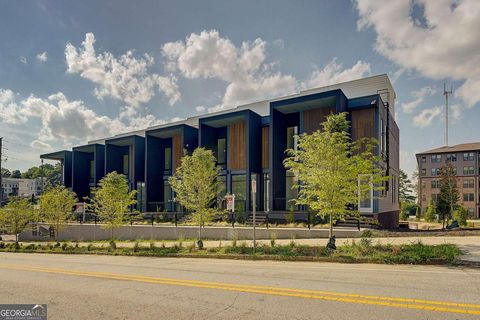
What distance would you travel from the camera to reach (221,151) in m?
35.3

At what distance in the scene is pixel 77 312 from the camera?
6.59m

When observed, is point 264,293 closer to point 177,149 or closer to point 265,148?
point 265,148

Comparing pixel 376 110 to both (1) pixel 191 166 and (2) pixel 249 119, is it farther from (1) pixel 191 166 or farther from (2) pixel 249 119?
(1) pixel 191 166

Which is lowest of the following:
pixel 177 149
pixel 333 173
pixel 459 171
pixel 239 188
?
pixel 239 188

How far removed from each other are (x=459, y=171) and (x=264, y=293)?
258 feet

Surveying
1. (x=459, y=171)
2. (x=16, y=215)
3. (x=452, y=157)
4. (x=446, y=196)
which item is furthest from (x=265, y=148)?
(x=452, y=157)

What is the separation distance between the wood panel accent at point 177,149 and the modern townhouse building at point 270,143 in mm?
126

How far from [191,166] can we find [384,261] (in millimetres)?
12348

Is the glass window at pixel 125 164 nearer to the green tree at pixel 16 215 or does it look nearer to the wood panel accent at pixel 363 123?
the green tree at pixel 16 215

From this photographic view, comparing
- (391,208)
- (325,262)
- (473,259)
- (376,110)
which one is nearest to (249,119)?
(376,110)

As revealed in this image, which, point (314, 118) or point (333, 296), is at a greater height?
point (314, 118)

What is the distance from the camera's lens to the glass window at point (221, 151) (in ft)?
114

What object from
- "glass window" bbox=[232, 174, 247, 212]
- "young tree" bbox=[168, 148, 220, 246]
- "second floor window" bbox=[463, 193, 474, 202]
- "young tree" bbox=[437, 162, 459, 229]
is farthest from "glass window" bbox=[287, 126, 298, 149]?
"second floor window" bbox=[463, 193, 474, 202]

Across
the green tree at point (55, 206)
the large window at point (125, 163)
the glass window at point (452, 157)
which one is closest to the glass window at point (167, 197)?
the large window at point (125, 163)
